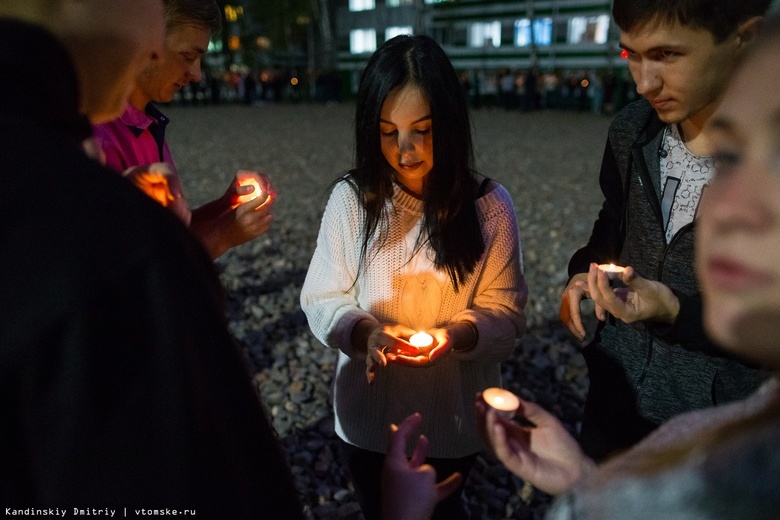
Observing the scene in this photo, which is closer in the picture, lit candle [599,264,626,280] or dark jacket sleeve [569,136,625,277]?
lit candle [599,264,626,280]

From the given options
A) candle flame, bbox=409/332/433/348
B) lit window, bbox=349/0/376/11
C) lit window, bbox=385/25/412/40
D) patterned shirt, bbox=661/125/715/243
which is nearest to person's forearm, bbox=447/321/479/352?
candle flame, bbox=409/332/433/348

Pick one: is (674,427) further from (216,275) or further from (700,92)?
(700,92)

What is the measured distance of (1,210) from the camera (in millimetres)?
829

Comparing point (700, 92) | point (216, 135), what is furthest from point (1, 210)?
point (216, 135)

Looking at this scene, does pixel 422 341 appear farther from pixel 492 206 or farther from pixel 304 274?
pixel 304 274

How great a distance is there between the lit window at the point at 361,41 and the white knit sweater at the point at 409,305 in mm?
48173

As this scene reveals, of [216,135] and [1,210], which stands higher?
[1,210]

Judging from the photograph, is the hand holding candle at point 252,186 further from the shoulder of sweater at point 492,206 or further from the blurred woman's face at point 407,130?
the shoulder of sweater at point 492,206

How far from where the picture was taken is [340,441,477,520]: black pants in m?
2.59

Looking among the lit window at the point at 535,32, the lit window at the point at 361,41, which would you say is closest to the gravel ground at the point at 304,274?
the lit window at the point at 535,32

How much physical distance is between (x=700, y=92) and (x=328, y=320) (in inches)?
63.6

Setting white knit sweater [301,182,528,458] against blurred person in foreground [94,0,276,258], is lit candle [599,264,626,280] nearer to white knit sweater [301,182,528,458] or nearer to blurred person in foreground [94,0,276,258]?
white knit sweater [301,182,528,458]

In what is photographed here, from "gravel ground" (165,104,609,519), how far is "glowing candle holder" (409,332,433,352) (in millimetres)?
1742

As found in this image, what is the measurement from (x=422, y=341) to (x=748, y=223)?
1.48 metres
